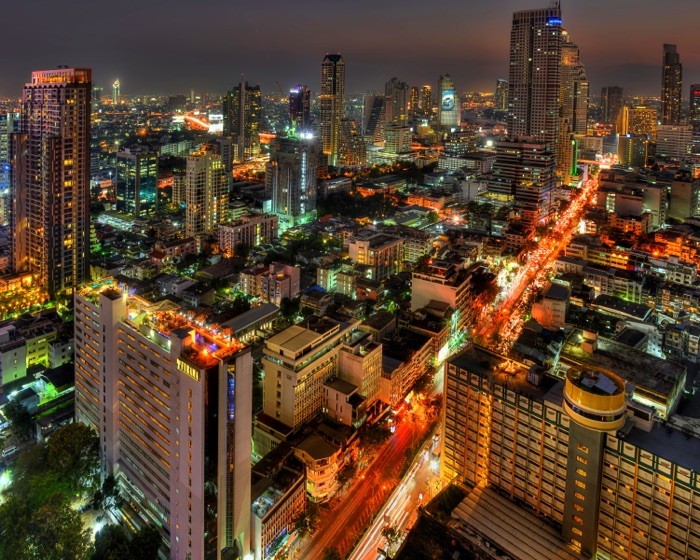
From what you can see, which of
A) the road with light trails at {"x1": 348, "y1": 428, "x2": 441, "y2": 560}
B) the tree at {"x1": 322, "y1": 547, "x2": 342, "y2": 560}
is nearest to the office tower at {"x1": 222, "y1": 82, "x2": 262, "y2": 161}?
the road with light trails at {"x1": 348, "y1": 428, "x2": 441, "y2": 560}

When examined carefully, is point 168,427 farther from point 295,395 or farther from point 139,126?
point 139,126

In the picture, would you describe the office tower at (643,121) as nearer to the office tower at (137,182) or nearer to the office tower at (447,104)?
the office tower at (447,104)

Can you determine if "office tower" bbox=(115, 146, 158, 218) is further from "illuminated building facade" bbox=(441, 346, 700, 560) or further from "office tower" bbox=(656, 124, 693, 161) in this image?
"office tower" bbox=(656, 124, 693, 161)

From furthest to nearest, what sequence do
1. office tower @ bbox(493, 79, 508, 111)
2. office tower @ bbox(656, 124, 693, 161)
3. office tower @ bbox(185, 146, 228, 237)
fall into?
1. office tower @ bbox(493, 79, 508, 111)
2. office tower @ bbox(656, 124, 693, 161)
3. office tower @ bbox(185, 146, 228, 237)

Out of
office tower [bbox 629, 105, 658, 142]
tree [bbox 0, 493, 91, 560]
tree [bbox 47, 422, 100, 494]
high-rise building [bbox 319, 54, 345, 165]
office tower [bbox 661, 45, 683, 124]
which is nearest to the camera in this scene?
tree [bbox 0, 493, 91, 560]

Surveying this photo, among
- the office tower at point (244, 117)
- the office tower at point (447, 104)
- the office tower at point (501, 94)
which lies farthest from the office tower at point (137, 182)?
the office tower at point (501, 94)

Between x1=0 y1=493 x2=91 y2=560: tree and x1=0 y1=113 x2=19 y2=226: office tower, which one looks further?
x1=0 y1=113 x2=19 y2=226: office tower

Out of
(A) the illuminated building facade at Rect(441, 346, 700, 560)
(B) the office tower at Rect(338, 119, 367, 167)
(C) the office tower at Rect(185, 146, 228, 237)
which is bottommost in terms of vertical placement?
(A) the illuminated building facade at Rect(441, 346, 700, 560)
